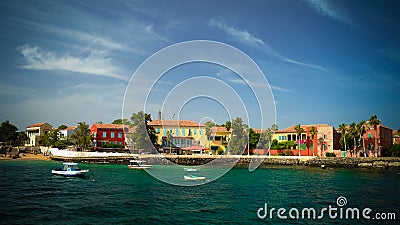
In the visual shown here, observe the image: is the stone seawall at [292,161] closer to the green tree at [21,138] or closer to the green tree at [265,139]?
the green tree at [265,139]

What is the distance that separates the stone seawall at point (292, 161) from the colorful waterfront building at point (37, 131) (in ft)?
172

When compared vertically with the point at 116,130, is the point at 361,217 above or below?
below

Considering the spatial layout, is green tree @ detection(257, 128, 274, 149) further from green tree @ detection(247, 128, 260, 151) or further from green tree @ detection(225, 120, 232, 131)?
green tree @ detection(225, 120, 232, 131)

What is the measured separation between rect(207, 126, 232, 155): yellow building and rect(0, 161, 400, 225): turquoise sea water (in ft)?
126

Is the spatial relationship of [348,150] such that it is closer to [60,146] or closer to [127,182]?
[127,182]

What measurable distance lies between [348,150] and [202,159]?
31341 mm

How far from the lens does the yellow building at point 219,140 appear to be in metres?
76.7

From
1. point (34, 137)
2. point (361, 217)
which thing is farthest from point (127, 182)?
point (34, 137)

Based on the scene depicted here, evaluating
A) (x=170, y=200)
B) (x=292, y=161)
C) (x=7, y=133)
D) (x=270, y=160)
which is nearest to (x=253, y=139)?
(x=270, y=160)

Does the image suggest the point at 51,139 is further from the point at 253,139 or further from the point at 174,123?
the point at 253,139

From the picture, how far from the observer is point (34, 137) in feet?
339

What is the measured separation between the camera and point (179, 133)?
80.6m

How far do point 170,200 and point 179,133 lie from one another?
54.6 m

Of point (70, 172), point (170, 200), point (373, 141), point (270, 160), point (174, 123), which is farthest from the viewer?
point (174, 123)
